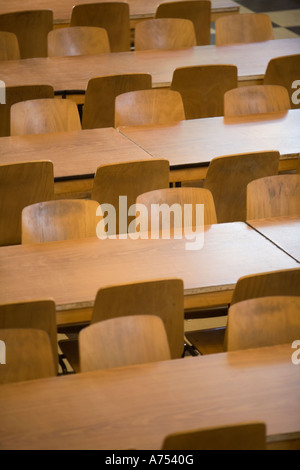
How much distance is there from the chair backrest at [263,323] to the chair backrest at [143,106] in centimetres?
262

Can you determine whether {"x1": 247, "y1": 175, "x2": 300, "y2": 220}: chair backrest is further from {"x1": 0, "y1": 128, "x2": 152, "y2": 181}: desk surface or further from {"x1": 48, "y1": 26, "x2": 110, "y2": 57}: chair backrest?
{"x1": 48, "y1": 26, "x2": 110, "y2": 57}: chair backrest

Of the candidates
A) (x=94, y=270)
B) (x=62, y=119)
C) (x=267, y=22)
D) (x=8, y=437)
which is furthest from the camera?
(x=267, y=22)

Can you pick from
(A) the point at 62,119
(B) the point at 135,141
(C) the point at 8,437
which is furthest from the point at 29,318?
(A) the point at 62,119

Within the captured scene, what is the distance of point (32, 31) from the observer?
7.79 meters

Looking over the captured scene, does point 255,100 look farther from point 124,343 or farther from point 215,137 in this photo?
point 124,343

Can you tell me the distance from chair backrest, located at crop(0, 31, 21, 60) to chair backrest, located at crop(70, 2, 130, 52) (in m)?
0.88

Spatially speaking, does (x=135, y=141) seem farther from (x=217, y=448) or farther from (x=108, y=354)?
(x=217, y=448)

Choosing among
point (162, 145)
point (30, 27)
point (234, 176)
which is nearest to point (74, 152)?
point (162, 145)

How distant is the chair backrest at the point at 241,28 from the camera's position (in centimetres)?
766

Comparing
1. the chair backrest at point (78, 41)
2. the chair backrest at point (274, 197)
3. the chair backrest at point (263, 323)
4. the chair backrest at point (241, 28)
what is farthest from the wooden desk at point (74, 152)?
the chair backrest at point (241, 28)

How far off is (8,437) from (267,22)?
5642 millimetres

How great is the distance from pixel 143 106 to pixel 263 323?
2.73 metres

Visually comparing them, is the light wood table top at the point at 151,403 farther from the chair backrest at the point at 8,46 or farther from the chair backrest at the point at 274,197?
the chair backrest at the point at 8,46

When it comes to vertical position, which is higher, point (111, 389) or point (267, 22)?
point (267, 22)
